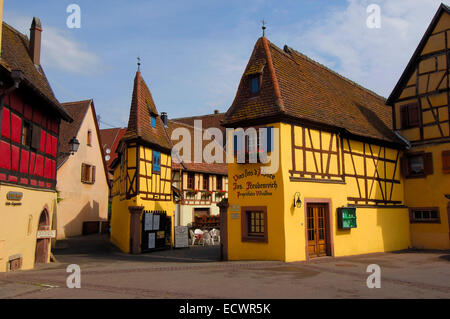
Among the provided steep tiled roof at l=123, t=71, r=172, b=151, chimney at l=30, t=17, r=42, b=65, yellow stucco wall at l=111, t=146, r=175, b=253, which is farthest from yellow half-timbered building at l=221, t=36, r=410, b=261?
chimney at l=30, t=17, r=42, b=65

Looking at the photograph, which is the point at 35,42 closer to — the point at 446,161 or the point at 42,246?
the point at 42,246

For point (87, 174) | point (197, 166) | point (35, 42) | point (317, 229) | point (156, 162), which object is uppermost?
point (35, 42)

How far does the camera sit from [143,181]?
21594 millimetres

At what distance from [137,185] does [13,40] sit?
871 cm

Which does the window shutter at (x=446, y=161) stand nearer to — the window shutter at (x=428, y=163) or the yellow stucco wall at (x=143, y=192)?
the window shutter at (x=428, y=163)

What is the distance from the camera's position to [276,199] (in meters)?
15.0

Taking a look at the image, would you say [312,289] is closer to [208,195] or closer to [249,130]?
[249,130]

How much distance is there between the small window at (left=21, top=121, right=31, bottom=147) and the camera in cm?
1397

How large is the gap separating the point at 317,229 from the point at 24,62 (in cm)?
1356

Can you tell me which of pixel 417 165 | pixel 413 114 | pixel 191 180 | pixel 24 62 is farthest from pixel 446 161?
pixel 24 62

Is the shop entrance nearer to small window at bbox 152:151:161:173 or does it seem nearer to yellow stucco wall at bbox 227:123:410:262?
yellow stucco wall at bbox 227:123:410:262

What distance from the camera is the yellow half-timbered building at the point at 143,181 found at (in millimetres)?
20672

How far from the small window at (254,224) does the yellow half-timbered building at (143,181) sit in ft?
22.5
